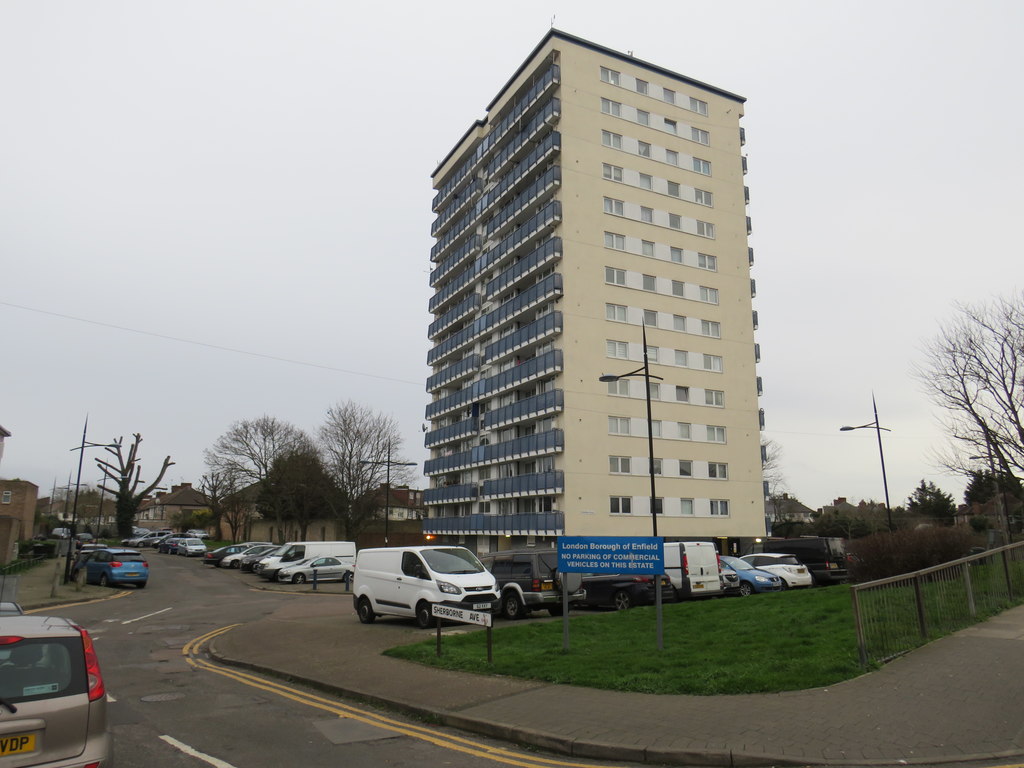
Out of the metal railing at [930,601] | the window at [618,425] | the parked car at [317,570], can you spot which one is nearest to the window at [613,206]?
the window at [618,425]

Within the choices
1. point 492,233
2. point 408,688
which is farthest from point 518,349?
point 408,688

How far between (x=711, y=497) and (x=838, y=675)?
3736 cm

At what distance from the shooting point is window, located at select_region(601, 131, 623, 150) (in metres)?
47.1

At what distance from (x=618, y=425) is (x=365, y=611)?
1074 inches

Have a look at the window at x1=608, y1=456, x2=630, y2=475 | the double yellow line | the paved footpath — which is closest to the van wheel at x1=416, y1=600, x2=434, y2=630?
the double yellow line

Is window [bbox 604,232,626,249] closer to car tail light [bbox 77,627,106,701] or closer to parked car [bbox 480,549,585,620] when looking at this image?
parked car [bbox 480,549,585,620]

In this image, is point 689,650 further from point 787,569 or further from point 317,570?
point 317,570

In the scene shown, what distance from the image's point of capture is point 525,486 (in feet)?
145

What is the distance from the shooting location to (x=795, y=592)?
61.8 feet

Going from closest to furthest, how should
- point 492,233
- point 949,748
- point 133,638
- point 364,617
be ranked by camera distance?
point 949,748, point 133,638, point 364,617, point 492,233

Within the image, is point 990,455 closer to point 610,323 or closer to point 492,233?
point 610,323

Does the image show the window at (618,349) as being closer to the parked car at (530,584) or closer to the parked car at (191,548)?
the parked car at (530,584)

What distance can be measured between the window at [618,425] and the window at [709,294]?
35.0ft

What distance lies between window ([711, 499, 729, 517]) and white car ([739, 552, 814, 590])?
17.6m
